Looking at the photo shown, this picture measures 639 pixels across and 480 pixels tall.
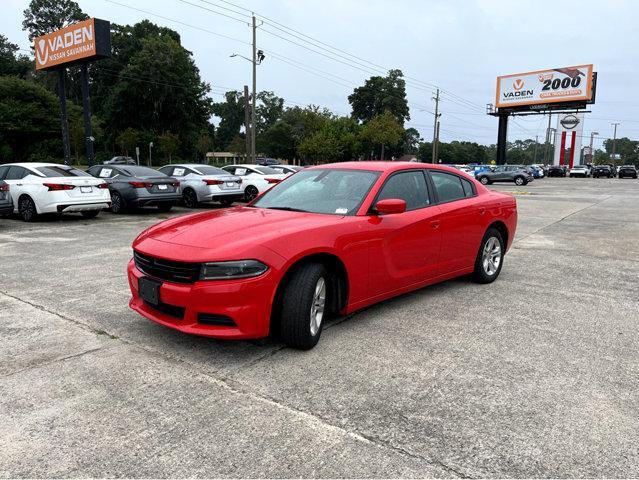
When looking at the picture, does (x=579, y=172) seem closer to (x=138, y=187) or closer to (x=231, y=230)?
(x=138, y=187)

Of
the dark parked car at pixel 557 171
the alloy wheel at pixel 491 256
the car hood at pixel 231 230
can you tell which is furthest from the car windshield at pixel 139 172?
the dark parked car at pixel 557 171

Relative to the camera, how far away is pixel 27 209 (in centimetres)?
1138

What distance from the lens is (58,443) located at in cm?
265

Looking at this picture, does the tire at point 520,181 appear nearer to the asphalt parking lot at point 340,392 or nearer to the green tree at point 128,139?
the asphalt parking lot at point 340,392

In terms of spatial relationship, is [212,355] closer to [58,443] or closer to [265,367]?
[265,367]

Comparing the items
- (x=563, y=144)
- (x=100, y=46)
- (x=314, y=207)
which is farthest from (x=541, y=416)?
(x=563, y=144)

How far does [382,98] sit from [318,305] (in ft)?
316

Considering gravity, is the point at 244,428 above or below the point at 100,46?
below

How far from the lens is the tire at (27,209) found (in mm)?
11277

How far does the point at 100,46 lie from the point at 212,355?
753 inches

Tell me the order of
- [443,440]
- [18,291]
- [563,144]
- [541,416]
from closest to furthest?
[443,440], [541,416], [18,291], [563,144]

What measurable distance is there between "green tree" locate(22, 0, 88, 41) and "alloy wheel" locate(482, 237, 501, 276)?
273 feet

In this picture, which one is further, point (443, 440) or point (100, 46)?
point (100, 46)

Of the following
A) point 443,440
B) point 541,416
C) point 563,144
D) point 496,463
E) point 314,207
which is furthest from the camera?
point 563,144
